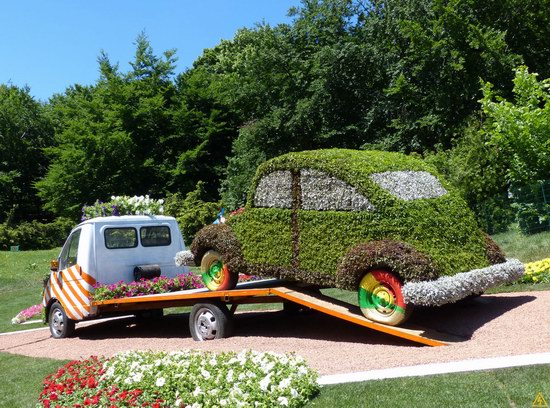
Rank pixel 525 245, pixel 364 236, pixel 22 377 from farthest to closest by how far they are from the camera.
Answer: pixel 525 245 → pixel 22 377 → pixel 364 236

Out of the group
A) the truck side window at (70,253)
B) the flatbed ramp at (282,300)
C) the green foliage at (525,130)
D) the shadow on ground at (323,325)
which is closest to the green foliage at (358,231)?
the flatbed ramp at (282,300)

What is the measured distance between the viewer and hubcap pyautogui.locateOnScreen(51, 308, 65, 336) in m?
12.0

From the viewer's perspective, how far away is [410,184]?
892 centimetres

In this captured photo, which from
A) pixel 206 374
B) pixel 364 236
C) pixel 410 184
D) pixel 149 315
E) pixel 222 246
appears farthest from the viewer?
pixel 149 315

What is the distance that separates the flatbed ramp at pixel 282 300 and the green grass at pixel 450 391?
1.72 metres

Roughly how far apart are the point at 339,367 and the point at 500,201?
15.6 metres

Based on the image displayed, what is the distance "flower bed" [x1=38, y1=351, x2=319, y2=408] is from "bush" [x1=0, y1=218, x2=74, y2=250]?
35915mm

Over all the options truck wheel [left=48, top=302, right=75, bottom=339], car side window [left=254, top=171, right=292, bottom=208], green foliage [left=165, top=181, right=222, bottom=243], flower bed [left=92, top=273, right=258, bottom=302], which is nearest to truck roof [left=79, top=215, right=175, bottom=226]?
flower bed [left=92, top=273, right=258, bottom=302]

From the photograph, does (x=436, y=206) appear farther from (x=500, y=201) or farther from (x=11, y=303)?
(x=11, y=303)

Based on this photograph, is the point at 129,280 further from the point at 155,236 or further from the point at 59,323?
the point at 59,323

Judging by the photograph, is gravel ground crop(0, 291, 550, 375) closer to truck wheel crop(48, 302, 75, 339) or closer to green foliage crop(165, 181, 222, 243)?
truck wheel crop(48, 302, 75, 339)

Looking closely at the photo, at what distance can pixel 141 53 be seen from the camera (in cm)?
4419

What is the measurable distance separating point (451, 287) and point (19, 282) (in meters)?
21.0

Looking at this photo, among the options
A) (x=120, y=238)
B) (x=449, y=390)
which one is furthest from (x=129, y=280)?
(x=449, y=390)
